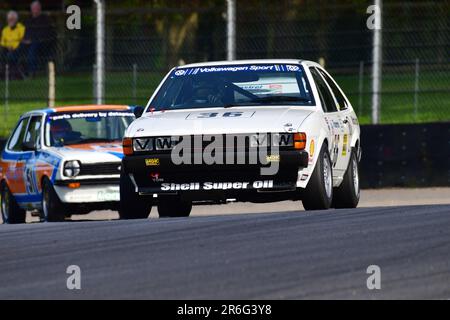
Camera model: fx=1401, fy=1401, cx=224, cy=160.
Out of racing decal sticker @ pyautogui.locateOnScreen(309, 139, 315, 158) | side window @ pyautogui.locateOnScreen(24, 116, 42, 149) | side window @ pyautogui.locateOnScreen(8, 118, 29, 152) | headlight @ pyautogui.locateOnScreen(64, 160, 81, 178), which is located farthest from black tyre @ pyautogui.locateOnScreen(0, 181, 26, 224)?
racing decal sticker @ pyautogui.locateOnScreen(309, 139, 315, 158)

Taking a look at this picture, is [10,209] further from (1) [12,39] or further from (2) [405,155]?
(1) [12,39]

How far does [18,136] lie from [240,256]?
9272 mm

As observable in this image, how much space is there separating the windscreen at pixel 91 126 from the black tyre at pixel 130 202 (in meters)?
4.00

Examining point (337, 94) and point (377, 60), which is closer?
point (337, 94)

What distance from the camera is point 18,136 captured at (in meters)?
18.0

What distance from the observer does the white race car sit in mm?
12148

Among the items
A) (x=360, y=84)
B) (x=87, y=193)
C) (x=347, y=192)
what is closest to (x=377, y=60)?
(x=360, y=84)

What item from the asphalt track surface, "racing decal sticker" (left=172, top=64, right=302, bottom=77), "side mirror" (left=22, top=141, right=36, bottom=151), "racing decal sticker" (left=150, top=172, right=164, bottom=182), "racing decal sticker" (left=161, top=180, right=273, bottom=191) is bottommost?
the asphalt track surface

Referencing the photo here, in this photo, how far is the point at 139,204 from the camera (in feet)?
42.3

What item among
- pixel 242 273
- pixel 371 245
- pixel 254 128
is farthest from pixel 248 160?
pixel 242 273

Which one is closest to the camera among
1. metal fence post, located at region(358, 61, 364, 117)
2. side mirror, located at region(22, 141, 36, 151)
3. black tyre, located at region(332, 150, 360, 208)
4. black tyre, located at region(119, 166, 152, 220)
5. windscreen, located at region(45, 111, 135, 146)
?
black tyre, located at region(119, 166, 152, 220)

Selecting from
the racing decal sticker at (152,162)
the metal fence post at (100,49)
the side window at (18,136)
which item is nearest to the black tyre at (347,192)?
the racing decal sticker at (152,162)

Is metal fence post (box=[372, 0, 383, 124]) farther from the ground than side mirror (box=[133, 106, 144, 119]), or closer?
farther from the ground

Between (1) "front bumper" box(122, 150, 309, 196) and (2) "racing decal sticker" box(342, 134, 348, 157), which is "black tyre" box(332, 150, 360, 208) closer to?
(2) "racing decal sticker" box(342, 134, 348, 157)
